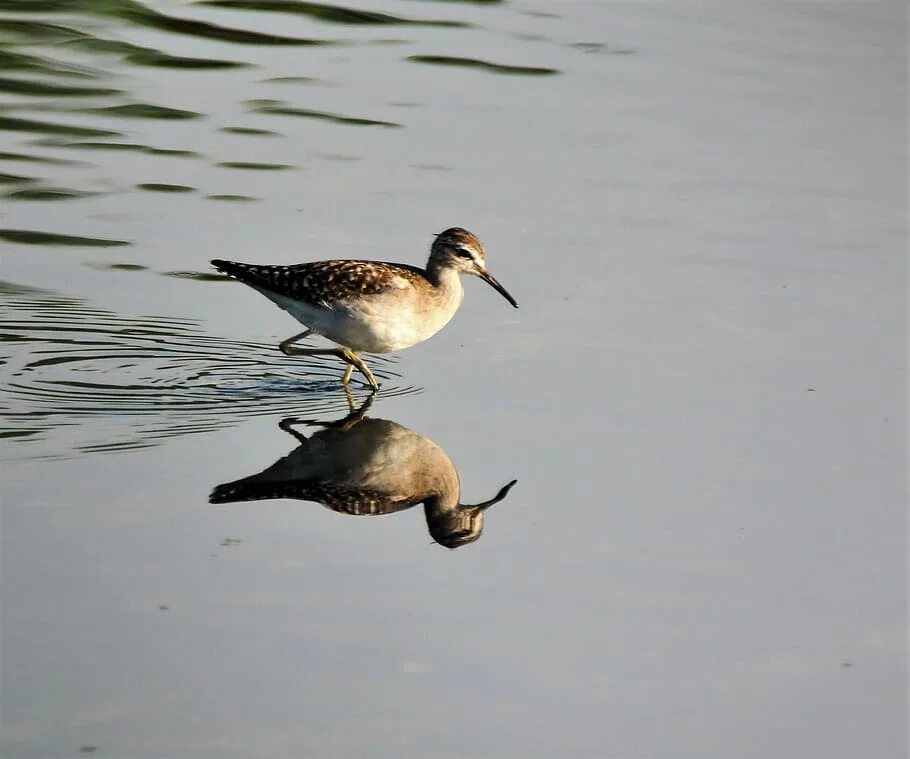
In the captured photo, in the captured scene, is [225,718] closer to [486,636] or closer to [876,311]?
[486,636]

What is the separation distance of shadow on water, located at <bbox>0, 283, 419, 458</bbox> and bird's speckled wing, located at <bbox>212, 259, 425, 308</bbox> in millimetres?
487

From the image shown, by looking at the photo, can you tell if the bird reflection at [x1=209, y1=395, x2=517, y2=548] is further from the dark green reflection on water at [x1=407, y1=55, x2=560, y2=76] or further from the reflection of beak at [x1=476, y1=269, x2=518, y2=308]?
the dark green reflection on water at [x1=407, y1=55, x2=560, y2=76]

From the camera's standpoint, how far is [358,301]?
1084cm

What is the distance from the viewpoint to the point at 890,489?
9.21m

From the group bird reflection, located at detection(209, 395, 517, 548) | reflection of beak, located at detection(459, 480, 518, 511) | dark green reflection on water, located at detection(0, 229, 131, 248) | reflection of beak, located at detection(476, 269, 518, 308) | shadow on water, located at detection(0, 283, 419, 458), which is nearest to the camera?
bird reflection, located at detection(209, 395, 517, 548)

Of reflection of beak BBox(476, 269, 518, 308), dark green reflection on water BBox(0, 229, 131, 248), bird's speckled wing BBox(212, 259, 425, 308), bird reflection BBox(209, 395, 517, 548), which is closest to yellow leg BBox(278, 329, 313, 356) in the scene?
bird's speckled wing BBox(212, 259, 425, 308)

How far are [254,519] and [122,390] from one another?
89.1 inches

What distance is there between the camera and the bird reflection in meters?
8.58

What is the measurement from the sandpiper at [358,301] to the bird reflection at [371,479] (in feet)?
3.50

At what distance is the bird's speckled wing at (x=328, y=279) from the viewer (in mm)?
10883

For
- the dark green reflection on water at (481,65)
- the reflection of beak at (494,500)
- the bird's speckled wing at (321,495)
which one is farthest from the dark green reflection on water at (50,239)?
the dark green reflection on water at (481,65)

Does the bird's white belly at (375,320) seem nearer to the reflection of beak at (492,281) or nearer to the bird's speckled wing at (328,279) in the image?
the bird's speckled wing at (328,279)

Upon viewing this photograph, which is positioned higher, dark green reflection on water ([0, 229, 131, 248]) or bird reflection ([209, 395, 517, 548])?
bird reflection ([209, 395, 517, 548])

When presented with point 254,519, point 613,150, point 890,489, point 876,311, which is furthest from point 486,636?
point 613,150
